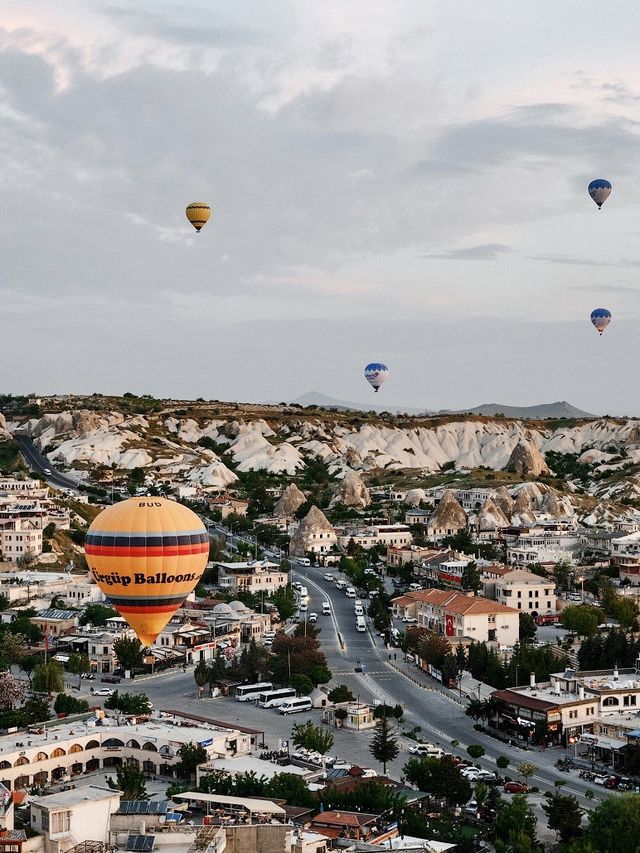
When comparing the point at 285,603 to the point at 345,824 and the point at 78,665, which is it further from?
the point at 345,824

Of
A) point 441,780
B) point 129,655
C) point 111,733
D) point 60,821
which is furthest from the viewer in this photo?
point 129,655

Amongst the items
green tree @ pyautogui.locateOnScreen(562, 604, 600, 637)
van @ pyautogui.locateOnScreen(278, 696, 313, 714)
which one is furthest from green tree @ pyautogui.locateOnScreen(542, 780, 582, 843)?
green tree @ pyautogui.locateOnScreen(562, 604, 600, 637)

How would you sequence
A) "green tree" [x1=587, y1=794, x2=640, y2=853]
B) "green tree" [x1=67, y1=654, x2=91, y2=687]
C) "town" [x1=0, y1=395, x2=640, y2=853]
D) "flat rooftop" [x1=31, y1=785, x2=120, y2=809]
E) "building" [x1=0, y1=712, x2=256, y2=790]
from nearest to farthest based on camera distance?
"flat rooftop" [x1=31, y1=785, x2=120, y2=809]
"green tree" [x1=587, y1=794, x2=640, y2=853]
"town" [x1=0, y1=395, x2=640, y2=853]
"building" [x1=0, y1=712, x2=256, y2=790]
"green tree" [x1=67, y1=654, x2=91, y2=687]

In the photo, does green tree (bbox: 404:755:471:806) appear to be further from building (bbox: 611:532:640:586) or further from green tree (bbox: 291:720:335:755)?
building (bbox: 611:532:640:586)

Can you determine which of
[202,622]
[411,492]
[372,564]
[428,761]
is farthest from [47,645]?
[411,492]

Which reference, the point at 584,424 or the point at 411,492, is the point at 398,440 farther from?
the point at 411,492

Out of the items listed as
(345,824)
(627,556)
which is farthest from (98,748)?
(627,556)

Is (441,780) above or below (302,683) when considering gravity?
below
